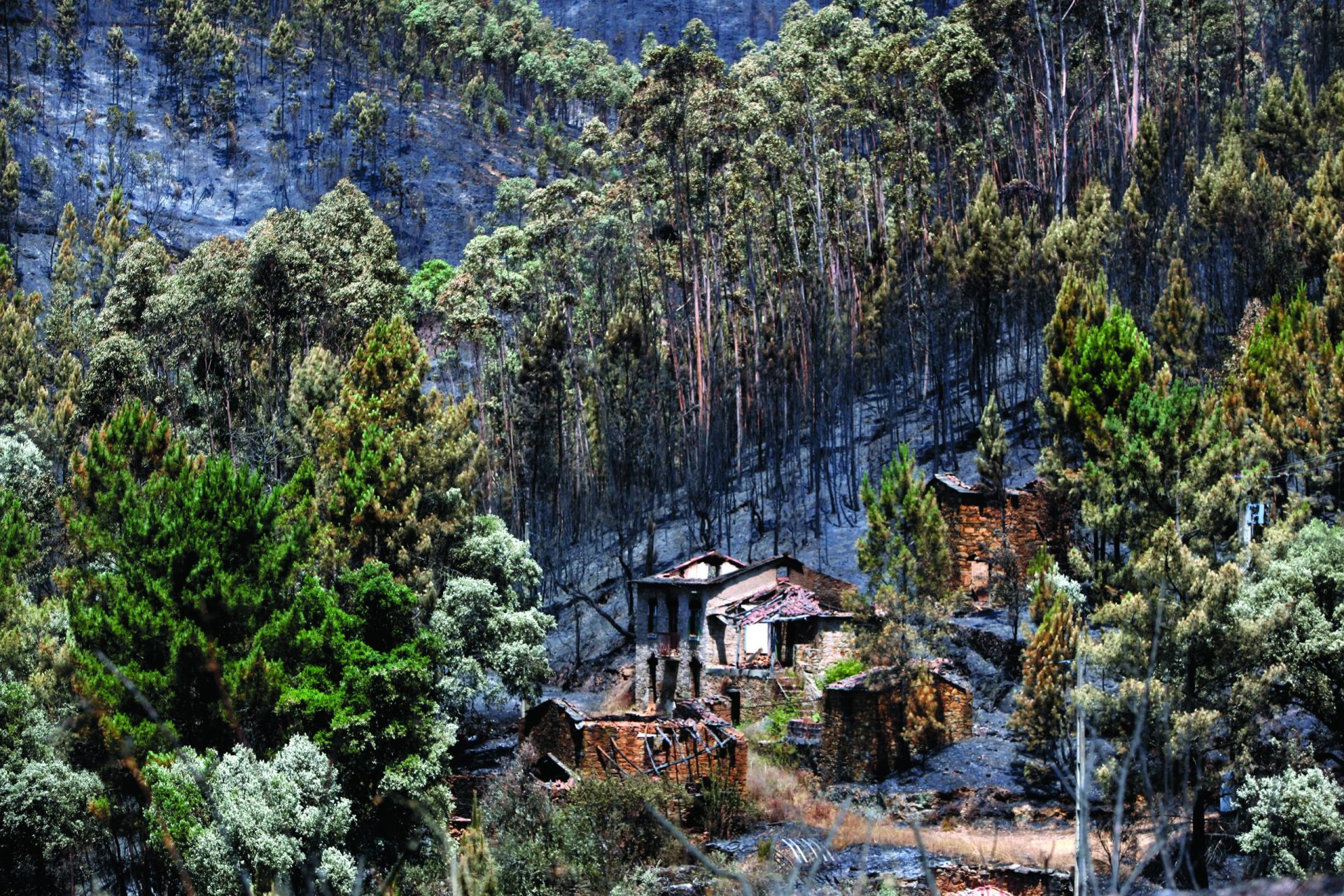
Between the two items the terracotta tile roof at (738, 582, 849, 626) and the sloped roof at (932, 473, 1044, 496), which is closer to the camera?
the terracotta tile roof at (738, 582, 849, 626)

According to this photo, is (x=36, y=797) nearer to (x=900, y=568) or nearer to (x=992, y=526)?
(x=900, y=568)

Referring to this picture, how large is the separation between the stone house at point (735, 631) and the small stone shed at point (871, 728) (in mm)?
4356

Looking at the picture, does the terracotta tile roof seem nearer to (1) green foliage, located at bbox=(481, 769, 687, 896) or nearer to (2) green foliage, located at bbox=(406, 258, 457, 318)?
(1) green foliage, located at bbox=(481, 769, 687, 896)

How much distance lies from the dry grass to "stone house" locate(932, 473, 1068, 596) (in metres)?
11.8

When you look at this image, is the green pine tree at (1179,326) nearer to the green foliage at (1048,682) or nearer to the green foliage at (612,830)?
the green foliage at (1048,682)

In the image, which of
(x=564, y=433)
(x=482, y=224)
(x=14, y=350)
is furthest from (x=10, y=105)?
(x=564, y=433)

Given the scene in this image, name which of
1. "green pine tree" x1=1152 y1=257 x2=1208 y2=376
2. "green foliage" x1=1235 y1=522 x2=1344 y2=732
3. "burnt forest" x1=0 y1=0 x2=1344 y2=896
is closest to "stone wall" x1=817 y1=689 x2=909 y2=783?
"burnt forest" x1=0 y1=0 x2=1344 y2=896

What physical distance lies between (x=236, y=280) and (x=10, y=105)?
76476mm

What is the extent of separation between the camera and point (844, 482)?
6969cm

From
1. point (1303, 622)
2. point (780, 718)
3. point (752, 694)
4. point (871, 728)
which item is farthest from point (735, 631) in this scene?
point (1303, 622)

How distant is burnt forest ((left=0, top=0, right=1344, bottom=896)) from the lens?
33.1 meters

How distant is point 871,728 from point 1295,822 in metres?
15.2

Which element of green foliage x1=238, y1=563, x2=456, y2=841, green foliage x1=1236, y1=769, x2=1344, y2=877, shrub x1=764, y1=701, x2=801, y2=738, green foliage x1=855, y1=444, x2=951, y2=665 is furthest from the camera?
shrub x1=764, y1=701, x2=801, y2=738

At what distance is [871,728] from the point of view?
42750mm
